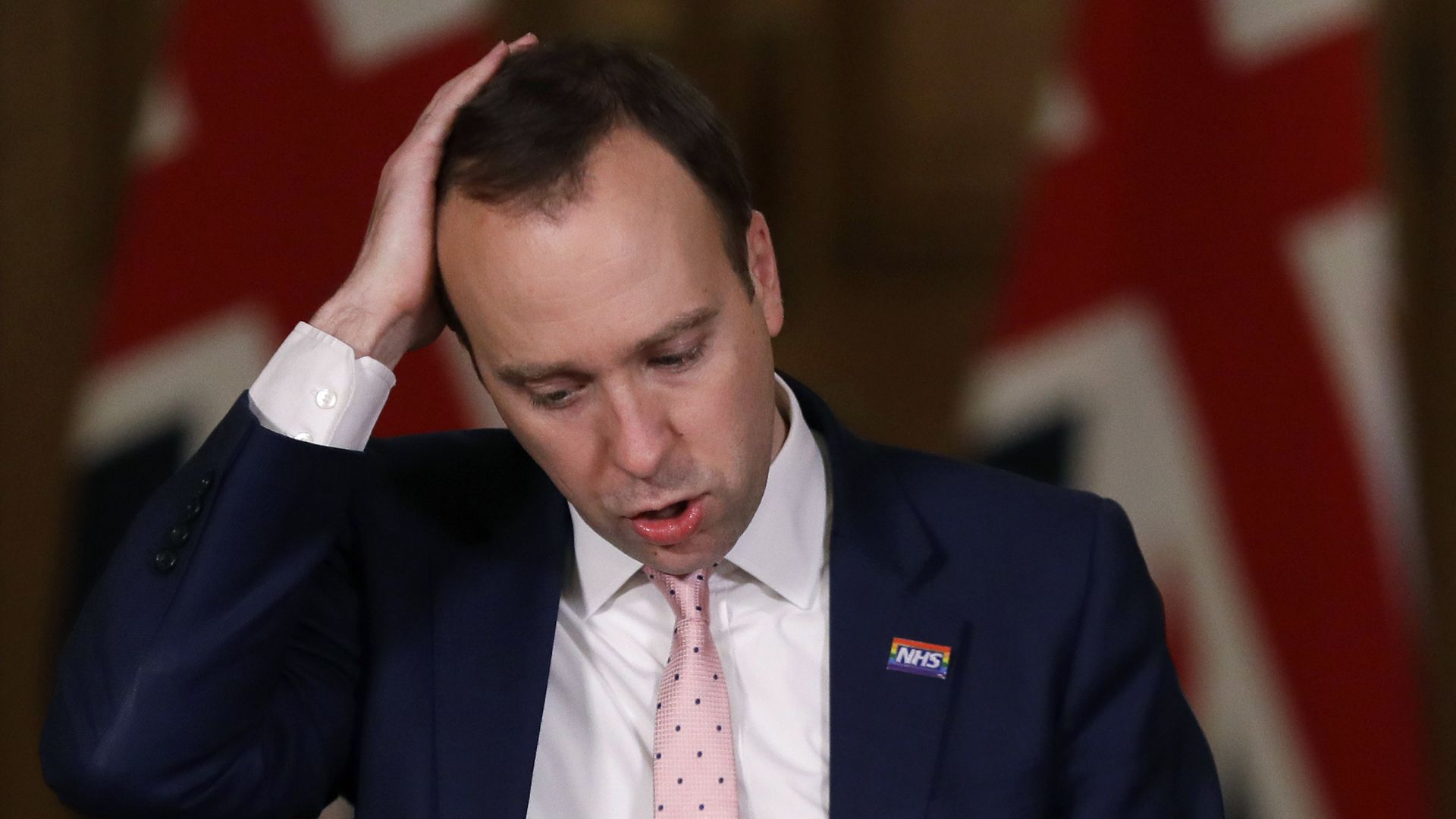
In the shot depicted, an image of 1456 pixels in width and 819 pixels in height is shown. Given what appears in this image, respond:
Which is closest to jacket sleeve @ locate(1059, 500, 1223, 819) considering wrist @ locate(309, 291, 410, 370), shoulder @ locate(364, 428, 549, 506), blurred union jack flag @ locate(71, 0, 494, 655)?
shoulder @ locate(364, 428, 549, 506)

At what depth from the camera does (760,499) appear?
1.53 m

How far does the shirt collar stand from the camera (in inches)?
63.0

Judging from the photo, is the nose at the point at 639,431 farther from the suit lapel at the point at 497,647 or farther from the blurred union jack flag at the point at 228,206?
the blurred union jack flag at the point at 228,206

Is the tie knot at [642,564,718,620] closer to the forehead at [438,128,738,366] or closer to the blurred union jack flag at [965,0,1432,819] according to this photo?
the forehead at [438,128,738,366]

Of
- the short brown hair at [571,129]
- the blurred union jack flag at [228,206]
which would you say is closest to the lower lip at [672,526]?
the short brown hair at [571,129]

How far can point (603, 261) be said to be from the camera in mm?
1352

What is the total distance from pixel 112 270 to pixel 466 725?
1.45 m

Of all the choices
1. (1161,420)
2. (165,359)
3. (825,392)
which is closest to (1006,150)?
(825,392)

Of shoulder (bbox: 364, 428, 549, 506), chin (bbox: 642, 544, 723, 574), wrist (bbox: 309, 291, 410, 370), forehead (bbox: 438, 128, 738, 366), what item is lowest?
chin (bbox: 642, 544, 723, 574)

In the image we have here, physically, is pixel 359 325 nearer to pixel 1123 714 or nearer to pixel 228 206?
pixel 1123 714

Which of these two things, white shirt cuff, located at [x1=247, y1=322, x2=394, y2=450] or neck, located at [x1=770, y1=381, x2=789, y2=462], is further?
neck, located at [x1=770, y1=381, x2=789, y2=462]

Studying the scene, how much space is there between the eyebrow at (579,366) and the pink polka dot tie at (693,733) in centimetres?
32

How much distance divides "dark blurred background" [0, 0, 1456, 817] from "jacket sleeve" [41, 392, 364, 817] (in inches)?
47.2

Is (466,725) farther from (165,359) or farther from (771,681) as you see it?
(165,359)
